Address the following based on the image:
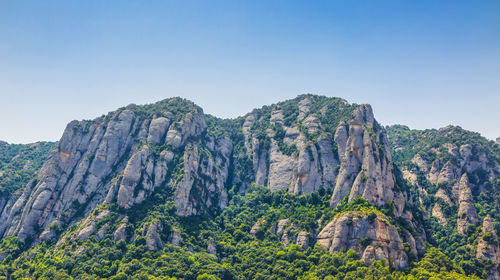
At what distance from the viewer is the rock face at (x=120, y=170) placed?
147 meters

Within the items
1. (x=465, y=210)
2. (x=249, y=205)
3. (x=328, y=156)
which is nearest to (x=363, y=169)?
(x=328, y=156)

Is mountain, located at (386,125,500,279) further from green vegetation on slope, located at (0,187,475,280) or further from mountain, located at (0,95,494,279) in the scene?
green vegetation on slope, located at (0,187,475,280)

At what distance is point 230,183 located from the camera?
186625 mm

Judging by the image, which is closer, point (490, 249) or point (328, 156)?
point (490, 249)

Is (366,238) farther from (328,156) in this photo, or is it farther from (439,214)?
(439,214)

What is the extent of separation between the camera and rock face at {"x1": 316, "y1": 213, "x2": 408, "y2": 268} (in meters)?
114

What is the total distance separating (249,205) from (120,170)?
5551cm

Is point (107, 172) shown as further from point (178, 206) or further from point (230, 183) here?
point (230, 183)

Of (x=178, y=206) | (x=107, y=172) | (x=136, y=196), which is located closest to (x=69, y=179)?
(x=107, y=172)

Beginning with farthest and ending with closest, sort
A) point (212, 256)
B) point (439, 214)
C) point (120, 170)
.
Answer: point (439, 214), point (120, 170), point (212, 256)

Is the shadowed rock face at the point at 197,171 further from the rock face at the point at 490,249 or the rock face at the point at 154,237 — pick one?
the rock face at the point at 490,249

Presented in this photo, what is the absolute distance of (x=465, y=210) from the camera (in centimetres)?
15962

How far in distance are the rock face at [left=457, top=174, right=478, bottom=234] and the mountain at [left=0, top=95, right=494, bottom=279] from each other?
0.46m

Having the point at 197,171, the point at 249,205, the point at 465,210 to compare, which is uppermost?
the point at 197,171
